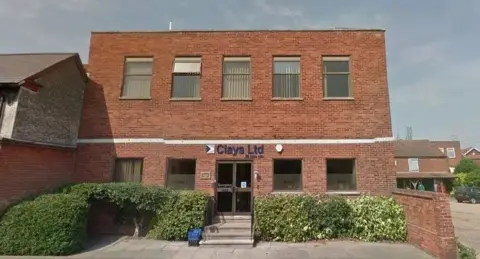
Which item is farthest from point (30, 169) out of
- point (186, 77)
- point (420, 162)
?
point (420, 162)

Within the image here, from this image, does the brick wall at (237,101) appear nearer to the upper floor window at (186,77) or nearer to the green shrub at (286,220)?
the upper floor window at (186,77)

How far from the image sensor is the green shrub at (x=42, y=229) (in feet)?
26.2

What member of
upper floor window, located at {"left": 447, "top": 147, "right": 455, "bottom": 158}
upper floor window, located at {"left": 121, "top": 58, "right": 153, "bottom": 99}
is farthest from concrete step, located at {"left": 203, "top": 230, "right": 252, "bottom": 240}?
upper floor window, located at {"left": 447, "top": 147, "right": 455, "bottom": 158}

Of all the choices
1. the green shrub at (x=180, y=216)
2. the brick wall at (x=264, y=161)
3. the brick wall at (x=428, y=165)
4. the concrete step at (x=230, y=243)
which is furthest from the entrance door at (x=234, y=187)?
the brick wall at (x=428, y=165)

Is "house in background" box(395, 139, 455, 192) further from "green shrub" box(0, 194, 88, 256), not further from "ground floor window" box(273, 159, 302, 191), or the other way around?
"green shrub" box(0, 194, 88, 256)

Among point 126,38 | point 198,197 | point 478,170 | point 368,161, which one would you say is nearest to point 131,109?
point 126,38

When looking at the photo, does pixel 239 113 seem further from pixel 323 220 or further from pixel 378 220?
pixel 378 220

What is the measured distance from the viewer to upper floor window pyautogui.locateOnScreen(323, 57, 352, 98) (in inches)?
465

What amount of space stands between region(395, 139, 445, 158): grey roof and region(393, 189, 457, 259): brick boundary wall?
32.5 meters

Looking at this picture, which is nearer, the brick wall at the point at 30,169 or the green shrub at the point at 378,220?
the brick wall at the point at 30,169

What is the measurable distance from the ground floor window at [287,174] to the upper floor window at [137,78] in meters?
6.14

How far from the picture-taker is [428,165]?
3728cm

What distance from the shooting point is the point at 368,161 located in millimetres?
11164

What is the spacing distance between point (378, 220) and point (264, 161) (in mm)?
4416
